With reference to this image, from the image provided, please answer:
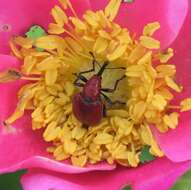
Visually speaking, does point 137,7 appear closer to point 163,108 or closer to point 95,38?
point 95,38

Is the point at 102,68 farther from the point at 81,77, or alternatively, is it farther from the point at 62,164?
the point at 62,164

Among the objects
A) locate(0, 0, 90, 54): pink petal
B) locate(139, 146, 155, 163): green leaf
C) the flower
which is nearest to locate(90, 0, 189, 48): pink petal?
the flower

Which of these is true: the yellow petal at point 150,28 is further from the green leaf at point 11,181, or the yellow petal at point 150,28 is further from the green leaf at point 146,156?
the green leaf at point 11,181

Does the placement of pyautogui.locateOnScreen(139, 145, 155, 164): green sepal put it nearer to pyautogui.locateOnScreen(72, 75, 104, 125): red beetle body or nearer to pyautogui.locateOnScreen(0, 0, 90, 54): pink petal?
pyautogui.locateOnScreen(72, 75, 104, 125): red beetle body

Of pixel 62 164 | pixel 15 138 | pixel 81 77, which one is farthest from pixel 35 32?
pixel 62 164

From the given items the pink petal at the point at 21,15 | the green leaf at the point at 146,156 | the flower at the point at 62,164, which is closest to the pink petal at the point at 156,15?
the flower at the point at 62,164

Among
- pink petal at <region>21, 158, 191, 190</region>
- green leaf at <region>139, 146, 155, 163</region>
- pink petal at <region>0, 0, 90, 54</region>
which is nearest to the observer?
pink petal at <region>21, 158, 191, 190</region>
